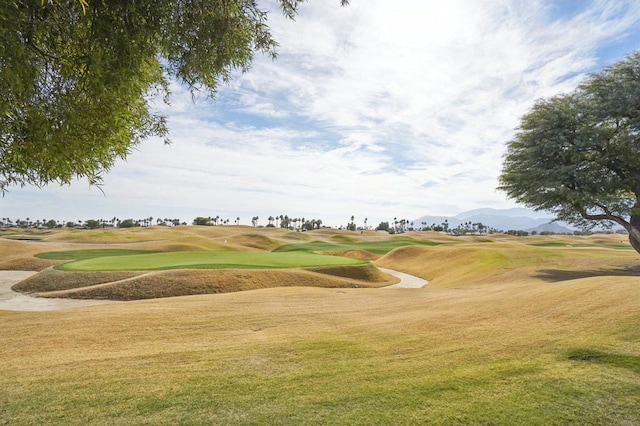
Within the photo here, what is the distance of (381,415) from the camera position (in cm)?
494

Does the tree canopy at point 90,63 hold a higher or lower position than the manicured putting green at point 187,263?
higher

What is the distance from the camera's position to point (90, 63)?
6.32 m

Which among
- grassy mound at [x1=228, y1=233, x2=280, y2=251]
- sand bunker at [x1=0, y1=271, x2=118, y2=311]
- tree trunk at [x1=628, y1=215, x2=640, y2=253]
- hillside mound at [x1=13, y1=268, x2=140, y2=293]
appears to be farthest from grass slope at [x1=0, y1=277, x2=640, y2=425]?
grassy mound at [x1=228, y1=233, x2=280, y2=251]

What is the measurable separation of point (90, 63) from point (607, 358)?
1040 cm

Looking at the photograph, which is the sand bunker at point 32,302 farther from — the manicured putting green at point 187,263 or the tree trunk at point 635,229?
the tree trunk at point 635,229

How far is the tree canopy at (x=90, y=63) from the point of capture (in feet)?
19.9

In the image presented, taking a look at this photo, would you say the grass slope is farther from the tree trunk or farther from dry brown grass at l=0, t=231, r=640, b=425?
the tree trunk

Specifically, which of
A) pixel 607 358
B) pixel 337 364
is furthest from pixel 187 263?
pixel 607 358

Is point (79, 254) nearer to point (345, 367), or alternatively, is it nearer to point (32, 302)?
point (32, 302)

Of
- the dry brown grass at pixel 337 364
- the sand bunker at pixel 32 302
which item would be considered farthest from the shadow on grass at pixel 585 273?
the sand bunker at pixel 32 302

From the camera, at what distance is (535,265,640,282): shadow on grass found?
25312 millimetres

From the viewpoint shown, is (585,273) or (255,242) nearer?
(585,273)

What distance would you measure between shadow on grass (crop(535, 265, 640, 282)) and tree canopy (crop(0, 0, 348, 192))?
84.6 ft

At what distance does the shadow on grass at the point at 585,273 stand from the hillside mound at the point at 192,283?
14888 millimetres
